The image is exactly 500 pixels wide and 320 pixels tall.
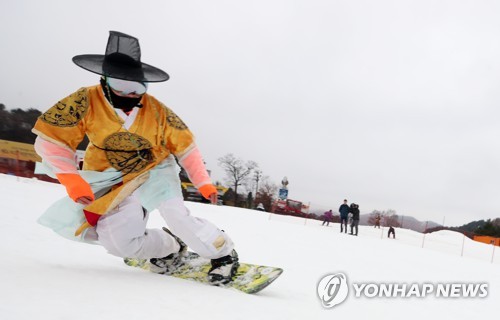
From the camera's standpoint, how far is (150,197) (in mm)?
3330

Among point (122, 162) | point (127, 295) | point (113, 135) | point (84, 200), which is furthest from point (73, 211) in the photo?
point (127, 295)

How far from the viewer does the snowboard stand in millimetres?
3173

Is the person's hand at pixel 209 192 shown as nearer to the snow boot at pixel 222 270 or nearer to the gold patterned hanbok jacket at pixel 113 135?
the gold patterned hanbok jacket at pixel 113 135

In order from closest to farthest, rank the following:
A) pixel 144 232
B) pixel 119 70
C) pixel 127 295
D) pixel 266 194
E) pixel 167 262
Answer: pixel 127 295
pixel 119 70
pixel 144 232
pixel 167 262
pixel 266 194

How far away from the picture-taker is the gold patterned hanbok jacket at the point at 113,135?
2.99 m

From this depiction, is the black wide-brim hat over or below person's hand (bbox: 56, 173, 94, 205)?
over

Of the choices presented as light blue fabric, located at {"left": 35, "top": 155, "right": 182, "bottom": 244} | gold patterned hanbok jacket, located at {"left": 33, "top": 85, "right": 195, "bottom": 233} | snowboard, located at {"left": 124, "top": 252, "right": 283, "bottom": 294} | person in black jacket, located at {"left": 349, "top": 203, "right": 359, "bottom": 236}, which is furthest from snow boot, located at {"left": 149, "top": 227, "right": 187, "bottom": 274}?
person in black jacket, located at {"left": 349, "top": 203, "right": 359, "bottom": 236}

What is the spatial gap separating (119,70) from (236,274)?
1.85 m

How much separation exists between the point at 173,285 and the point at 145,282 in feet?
0.63

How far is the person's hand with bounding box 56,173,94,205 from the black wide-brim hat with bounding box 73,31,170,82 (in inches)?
31.4

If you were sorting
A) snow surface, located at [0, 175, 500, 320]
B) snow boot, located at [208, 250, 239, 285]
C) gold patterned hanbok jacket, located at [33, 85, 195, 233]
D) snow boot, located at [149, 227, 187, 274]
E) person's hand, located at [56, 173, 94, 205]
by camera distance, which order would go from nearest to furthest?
snow surface, located at [0, 175, 500, 320], person's hand, located at [56, 173, 94, 205], gold patterned hanbok jacket, located at [33, 85, 195, 233], snow boot, located at [208, 250, 239, 285], snow boot, located at [149, 227, 187, 274]

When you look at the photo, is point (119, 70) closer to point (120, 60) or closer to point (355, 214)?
point (120, 60)

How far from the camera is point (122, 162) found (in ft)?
10.6

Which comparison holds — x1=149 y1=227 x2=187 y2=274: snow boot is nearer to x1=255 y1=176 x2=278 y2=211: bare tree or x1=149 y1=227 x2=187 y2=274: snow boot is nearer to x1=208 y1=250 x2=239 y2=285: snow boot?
x1=208 y1=250 x2=239 y2=285: snow boot
